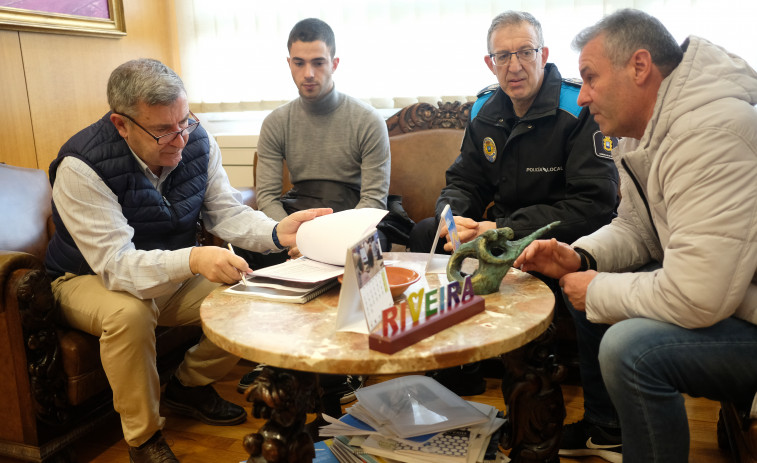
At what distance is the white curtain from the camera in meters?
2.82

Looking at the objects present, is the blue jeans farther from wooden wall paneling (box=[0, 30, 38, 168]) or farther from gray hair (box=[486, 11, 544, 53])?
wooden wall paneling (box=[0, 30, 38, 168])

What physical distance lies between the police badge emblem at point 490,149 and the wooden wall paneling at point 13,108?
6.97 ft

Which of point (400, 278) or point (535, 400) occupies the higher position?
point (400, 278)

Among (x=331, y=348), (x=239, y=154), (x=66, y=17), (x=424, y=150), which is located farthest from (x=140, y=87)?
(x=239, y=154)

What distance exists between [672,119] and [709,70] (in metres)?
0.12

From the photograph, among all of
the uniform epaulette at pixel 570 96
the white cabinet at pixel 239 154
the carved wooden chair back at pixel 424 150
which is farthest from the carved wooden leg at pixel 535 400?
the white cabinet at pixel 239 154

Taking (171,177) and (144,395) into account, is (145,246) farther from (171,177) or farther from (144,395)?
(144,395)

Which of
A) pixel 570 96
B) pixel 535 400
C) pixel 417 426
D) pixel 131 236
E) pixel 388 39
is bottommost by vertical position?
pixel 417 426

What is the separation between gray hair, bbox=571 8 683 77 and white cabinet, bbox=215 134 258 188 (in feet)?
8.00

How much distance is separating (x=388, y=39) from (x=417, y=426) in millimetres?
2351

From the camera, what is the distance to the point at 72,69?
10.5 ft

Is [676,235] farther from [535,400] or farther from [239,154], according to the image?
[239,154]

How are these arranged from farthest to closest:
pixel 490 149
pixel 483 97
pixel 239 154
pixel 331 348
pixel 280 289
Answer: pixel 239 154 → pixel 483 97 → pixel 490 149 → pixel 280 289 → pixel 331 348

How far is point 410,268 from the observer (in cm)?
171
